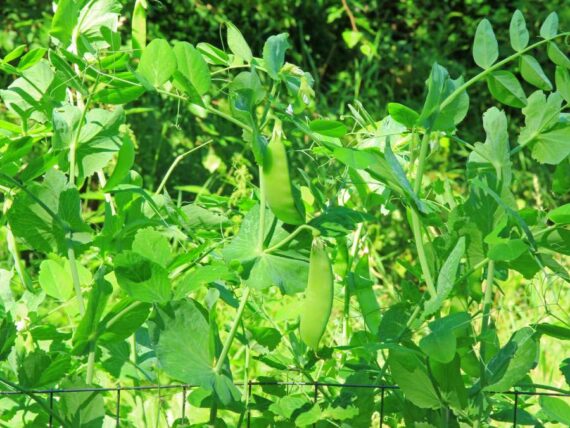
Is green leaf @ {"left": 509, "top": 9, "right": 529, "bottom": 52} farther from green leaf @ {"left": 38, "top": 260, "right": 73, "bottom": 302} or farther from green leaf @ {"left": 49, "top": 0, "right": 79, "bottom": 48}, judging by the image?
green leaf @ {"left": 38, "top": 260, "right": 73, "bottom": 302}

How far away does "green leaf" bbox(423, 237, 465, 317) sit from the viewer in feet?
2.66

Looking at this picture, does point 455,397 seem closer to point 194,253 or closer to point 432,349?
point 432,349

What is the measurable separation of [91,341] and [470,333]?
35cm

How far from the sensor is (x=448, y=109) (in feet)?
2.93

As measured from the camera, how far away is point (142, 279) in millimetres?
832

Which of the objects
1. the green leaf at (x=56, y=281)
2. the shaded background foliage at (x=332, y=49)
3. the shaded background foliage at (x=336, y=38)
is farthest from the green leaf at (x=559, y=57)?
the shaded background foliage at (x=336, y=38)

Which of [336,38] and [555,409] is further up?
[555,409]

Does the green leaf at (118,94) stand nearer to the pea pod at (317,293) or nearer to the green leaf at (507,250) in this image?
the pea pod at (317,293)

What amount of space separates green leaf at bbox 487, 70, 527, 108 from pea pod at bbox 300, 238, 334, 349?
251mm

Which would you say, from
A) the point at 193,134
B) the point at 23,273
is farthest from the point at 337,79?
the point at 23,273

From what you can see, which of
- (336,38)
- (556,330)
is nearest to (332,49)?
(336,38)

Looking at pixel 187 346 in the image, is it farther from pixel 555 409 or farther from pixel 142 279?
pixel 555 409

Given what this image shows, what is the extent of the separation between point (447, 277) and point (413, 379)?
0.36 ft

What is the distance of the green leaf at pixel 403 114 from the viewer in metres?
0.88
